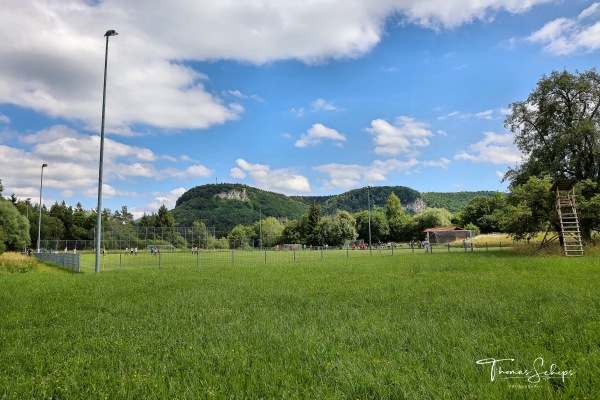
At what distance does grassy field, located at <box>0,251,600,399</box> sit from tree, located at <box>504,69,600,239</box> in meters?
21.9

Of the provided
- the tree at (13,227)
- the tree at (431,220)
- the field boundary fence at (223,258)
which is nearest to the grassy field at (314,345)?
the field boundary fence at (223,258)

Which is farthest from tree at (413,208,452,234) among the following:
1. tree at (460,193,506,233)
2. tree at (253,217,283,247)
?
tree at (253,217,283,247)

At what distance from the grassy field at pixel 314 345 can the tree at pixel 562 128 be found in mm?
21919

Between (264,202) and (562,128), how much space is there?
495 feet

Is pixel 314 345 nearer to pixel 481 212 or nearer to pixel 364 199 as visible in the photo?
pixel 481 212

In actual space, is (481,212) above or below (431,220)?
above

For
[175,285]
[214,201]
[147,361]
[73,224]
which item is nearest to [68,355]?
[147,361]

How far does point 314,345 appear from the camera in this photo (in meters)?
4.95

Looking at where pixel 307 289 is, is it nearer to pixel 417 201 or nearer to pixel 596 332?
pixel 596 332

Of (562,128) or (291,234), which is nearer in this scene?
(562,128)

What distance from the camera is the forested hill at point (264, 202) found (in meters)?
145

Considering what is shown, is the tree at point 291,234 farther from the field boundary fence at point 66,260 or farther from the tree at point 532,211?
the tree at point 532,211

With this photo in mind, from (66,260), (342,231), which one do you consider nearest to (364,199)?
(342,231)

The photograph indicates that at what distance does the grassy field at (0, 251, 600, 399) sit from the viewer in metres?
3.64
